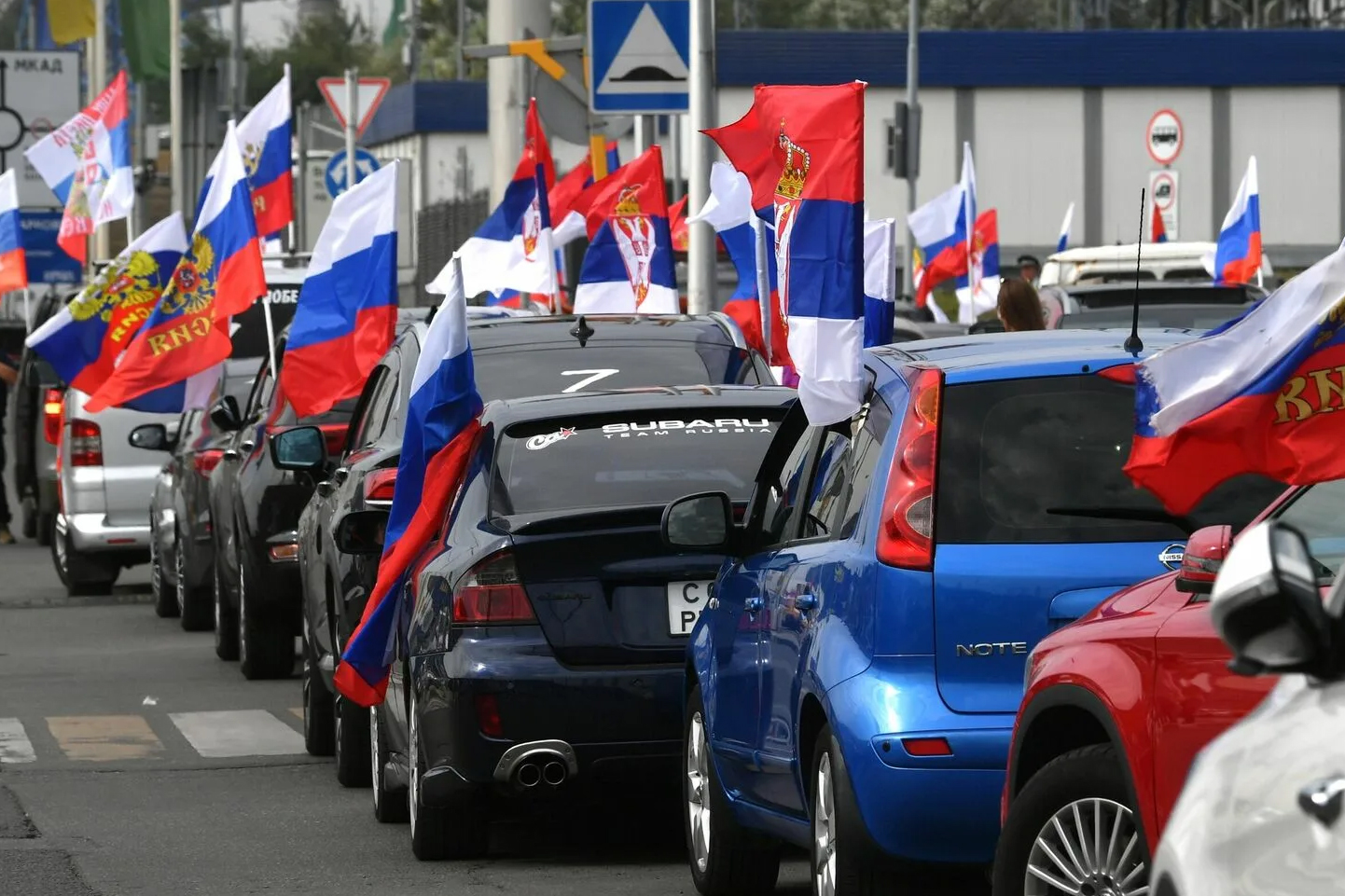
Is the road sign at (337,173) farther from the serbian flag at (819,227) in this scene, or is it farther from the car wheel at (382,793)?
the serbian flag at (819,227)

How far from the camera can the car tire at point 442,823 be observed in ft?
27.7

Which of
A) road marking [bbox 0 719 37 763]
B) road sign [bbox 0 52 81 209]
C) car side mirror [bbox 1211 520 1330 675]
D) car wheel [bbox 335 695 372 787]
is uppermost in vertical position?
road sign [bbox 0 52 81 209]

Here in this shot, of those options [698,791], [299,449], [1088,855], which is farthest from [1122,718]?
[299,449]

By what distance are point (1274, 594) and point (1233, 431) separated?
241cm

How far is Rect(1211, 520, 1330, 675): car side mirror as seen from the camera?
331 centimetres

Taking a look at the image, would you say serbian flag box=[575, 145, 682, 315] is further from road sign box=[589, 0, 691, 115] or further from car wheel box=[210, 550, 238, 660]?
car wheel box=[210, 550, 238, 660]

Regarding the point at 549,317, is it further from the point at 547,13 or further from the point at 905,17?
the point at 905,17

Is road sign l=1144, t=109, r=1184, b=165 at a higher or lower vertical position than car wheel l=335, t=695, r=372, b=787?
higher

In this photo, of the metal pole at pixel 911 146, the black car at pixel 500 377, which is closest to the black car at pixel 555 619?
the black car at pixel 500 377

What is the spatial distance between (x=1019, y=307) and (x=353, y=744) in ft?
12.6

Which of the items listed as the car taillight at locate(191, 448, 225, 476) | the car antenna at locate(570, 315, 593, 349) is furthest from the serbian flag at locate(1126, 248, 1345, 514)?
the car taillight at locate(191, 448, 225, 476)

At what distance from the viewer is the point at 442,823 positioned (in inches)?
337

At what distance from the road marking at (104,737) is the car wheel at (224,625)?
8.43ft

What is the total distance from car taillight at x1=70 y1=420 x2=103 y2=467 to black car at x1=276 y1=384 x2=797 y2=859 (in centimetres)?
1087
